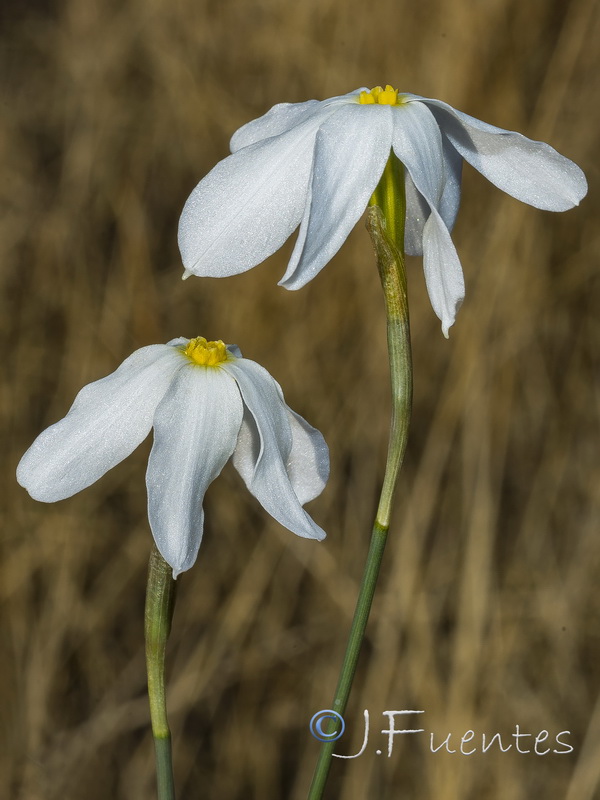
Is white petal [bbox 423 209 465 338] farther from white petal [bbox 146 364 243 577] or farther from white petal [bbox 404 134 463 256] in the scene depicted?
white petal [bbox 146 364 243 577]

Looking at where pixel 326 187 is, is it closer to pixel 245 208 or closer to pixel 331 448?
pixel 245 208

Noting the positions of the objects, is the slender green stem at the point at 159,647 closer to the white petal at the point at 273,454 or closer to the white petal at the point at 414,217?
the white petal at the point at 273,454

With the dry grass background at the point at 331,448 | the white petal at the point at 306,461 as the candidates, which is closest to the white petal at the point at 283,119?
the white petal at the point at 306,461

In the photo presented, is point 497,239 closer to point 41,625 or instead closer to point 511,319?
point 511,319

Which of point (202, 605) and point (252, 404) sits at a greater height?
point (252, 404)

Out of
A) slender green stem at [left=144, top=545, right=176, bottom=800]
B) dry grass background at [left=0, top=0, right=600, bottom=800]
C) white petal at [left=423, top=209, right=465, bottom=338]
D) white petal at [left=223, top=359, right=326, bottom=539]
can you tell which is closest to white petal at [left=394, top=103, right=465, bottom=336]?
white petal at [left=423, top=209, right=465, bottom=338]

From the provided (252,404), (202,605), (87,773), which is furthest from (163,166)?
(252,404)
